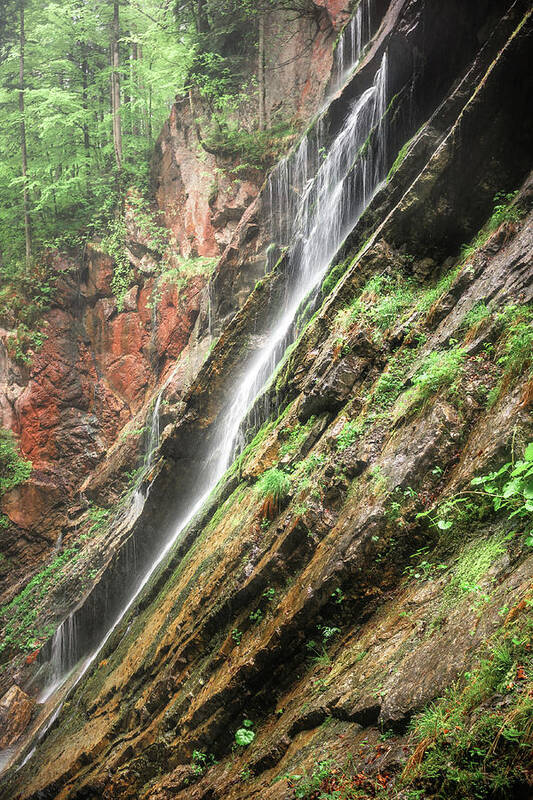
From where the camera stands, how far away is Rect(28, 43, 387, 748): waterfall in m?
9.71

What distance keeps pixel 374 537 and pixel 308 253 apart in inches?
323

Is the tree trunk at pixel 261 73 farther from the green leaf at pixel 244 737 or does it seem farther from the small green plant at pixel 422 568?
the green leaf at pixel 244 737

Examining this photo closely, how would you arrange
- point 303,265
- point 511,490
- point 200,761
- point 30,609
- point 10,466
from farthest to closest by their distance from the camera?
1. point 10,466
2. point 30,609
3. point 303,265
4. point 200,761
5. point 511,490

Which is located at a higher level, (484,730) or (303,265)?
(303,265)

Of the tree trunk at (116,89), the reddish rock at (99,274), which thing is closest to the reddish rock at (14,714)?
the reddish rock at (99,274)

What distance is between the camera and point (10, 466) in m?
17.6

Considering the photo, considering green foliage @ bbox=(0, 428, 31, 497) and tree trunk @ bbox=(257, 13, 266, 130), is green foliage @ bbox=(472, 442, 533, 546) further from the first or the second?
tree trunk @ bbox=(257, 13, 266, 130)

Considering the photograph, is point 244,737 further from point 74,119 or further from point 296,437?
point 74,119

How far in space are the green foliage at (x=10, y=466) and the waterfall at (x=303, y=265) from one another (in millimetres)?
6826

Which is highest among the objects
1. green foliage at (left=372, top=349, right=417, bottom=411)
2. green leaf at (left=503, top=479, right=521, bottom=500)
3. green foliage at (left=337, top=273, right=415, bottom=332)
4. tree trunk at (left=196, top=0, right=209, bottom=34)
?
tree trunk at (left=196, top=0, right=209, bottom=34)

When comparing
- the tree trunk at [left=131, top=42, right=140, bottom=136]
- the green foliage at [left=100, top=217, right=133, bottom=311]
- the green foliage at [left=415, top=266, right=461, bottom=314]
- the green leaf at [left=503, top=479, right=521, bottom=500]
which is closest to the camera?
the green leaf at [left=503, top=479, right=521, bottom=500]

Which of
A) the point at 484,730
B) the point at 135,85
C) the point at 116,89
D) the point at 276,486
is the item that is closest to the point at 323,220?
the point at 276,486

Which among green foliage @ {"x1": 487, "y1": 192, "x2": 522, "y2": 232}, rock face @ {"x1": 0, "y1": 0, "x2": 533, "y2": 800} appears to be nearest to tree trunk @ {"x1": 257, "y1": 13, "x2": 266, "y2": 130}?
rock face @ {"x1": 0, "y1": 0, "x2": 533, "y2": 800}

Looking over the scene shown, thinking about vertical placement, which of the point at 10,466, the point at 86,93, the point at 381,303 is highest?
the point at 86,93
